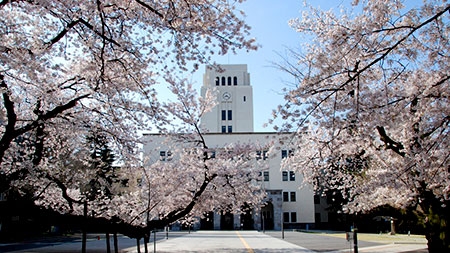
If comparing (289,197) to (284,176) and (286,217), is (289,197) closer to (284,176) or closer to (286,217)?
(286,217)

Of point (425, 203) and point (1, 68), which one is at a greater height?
point (1, 68)

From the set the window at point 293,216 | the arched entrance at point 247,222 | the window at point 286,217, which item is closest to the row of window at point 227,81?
the arched entrance at point 247,222

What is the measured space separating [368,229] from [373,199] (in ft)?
125

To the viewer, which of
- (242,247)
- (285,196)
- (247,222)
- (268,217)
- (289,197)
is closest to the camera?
(242,247)

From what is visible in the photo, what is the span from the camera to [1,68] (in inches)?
261

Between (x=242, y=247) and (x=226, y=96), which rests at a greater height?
(x=226, y=96)

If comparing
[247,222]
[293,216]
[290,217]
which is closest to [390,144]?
[247,222]

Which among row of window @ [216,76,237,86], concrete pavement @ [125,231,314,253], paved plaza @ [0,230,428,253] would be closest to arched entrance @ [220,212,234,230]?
row of window @ [216,76,237,86]

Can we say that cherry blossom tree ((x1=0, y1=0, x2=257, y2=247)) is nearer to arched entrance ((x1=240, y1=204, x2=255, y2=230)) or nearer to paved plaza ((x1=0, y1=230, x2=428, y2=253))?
paved plaza ((x1=0, y1=230, x2=428, y2=253))

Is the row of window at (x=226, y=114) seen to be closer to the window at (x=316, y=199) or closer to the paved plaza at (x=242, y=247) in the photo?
the window at (x=316, y=199)

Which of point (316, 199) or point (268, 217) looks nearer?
point (268, 217)

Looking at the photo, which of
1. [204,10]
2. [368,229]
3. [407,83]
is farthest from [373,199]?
[368,229]

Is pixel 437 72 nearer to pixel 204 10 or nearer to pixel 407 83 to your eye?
pixel 407 83

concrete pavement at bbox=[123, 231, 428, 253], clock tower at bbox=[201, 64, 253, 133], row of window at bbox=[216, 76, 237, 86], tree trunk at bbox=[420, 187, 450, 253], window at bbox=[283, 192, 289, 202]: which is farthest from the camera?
row of window at bbox=[216, 76, 237, 86]
